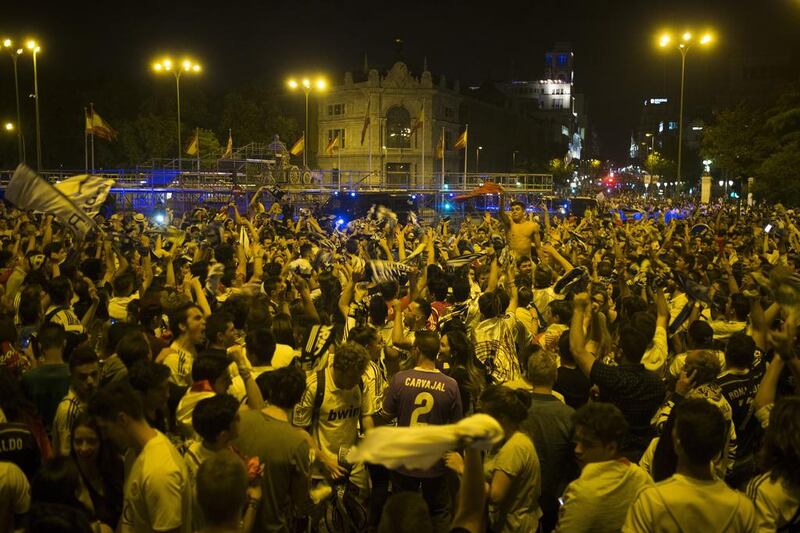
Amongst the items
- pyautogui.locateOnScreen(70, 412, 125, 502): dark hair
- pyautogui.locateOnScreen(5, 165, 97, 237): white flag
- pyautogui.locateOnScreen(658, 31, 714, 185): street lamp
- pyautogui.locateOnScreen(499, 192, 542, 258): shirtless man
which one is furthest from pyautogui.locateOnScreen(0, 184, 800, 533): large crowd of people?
pyautogui.locateOnScreen(658, 31, 714, 185): street lamp

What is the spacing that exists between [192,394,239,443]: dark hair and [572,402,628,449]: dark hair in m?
1.81

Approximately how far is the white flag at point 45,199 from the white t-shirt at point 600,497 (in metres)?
6.63

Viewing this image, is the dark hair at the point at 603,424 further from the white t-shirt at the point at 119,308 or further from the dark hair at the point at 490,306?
the white t-shirt at the point at 119,308

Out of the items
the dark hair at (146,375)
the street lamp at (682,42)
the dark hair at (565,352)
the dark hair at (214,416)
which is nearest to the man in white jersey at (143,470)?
the dark hair at (214,416)

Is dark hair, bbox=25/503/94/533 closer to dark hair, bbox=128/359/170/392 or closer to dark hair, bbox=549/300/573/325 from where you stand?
dark hair, bbox=128/359/170/392

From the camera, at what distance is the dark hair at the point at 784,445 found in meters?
3.40

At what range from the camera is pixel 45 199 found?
27.7 feet

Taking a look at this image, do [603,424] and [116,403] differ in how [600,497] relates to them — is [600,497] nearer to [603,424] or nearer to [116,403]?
[603,424]

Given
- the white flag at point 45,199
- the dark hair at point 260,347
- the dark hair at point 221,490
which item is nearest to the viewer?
the dark hair at point 221,490

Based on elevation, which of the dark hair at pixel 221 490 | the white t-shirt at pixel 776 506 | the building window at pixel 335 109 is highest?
the building window at pixel 335 109

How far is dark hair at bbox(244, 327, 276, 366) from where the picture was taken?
204 inches

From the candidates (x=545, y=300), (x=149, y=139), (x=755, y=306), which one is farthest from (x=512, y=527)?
(x=149, y=139)

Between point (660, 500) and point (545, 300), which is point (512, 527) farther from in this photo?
point (545, 300)

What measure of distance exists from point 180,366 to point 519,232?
274 inches
